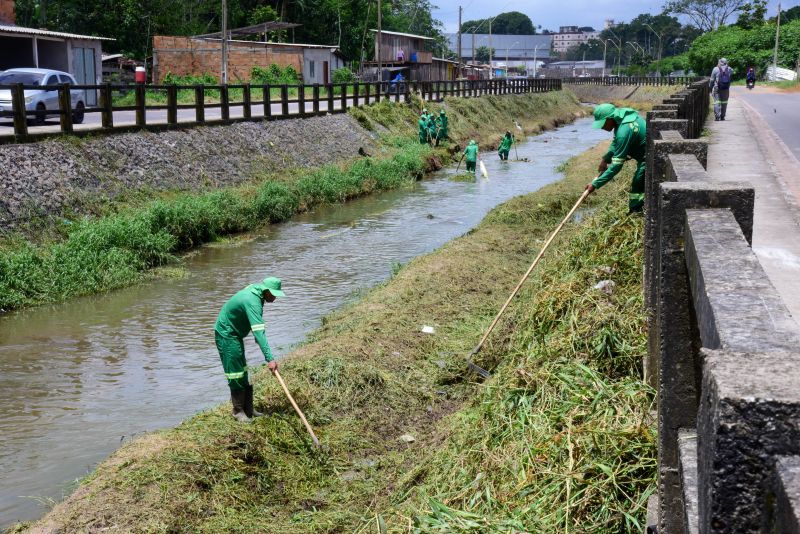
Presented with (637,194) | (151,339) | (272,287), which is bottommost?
(151,339)

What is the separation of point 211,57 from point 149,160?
103 feet

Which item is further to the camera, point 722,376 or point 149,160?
point 149,160

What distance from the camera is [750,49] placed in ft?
249

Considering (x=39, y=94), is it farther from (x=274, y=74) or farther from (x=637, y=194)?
(x=274, y=74)

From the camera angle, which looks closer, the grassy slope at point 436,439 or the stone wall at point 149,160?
the grassy slope at point 436,439

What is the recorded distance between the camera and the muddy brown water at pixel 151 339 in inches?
334

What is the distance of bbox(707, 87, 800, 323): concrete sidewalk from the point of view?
25.9 ft

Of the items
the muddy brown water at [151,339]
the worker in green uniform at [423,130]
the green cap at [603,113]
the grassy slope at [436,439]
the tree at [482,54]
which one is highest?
the tree at [482,54]

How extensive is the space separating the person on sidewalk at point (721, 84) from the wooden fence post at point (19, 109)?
16.2 m

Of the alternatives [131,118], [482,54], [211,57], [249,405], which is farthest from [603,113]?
[482,54]

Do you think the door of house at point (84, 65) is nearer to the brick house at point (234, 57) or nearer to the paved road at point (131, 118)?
the paved road at point (131, 118)

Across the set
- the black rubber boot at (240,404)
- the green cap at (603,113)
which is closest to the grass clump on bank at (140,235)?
the black rubber boot at (240,404)

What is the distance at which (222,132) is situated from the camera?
24.4 meters

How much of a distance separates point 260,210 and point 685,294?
17.9m
